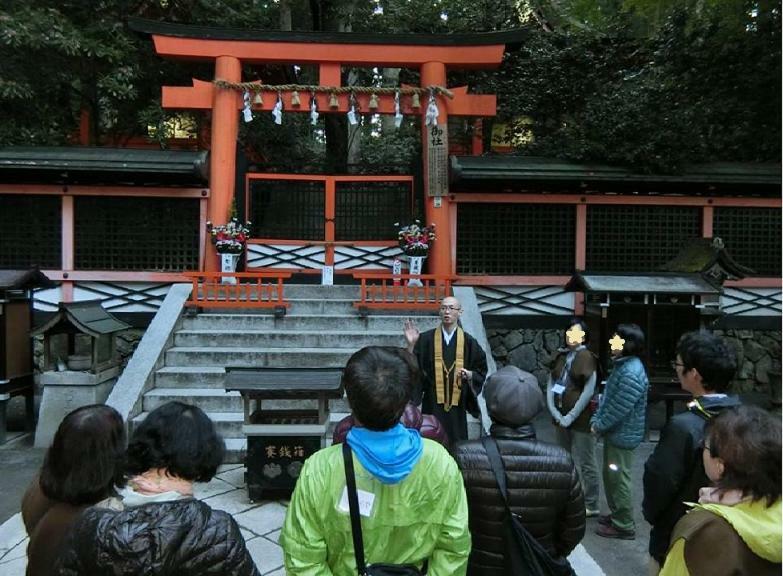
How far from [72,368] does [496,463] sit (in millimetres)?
7184

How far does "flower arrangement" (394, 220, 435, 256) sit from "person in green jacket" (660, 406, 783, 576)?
902cm

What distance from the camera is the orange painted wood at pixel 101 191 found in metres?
10.8

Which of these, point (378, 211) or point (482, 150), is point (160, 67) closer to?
point (378, 211)

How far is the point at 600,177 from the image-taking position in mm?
10742

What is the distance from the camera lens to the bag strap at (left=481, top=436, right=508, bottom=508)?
259 cm

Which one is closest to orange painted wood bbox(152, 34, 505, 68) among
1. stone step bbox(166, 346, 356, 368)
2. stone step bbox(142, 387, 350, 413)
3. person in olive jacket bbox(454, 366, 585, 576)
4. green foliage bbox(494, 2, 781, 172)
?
green foliage bbox(494, 2, 781, 172)

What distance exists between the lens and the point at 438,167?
11211mm

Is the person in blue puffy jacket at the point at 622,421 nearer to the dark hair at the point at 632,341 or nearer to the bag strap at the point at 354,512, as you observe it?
the dark hair at the point at 632,341

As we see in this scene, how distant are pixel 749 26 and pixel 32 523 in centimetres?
1445

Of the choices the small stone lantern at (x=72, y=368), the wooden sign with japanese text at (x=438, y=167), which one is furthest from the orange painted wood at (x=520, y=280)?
the small stone lantern at (x=72, y=368)

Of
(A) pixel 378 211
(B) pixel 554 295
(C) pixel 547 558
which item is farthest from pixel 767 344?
(C) pixel 547 558

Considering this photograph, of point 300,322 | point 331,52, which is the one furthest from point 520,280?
point 331,52

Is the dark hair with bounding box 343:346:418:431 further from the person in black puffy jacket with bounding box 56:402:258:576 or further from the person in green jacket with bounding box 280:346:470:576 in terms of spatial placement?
the person in black puffy jacket with bounding box 56:402:258:576

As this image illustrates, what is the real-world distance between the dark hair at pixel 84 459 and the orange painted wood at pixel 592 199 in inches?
374
